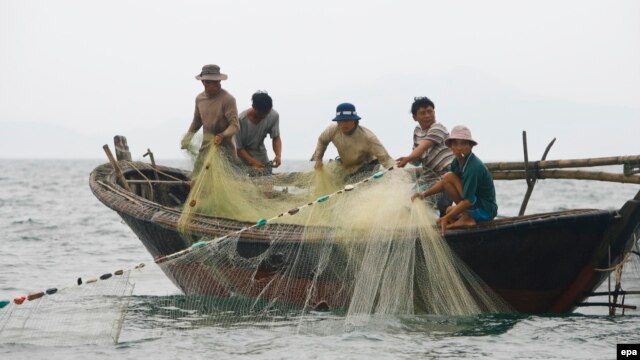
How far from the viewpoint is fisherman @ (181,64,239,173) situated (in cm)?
954

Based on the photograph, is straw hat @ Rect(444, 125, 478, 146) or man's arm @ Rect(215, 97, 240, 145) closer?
straw hat @ Rect(444, 125, 478, 146)

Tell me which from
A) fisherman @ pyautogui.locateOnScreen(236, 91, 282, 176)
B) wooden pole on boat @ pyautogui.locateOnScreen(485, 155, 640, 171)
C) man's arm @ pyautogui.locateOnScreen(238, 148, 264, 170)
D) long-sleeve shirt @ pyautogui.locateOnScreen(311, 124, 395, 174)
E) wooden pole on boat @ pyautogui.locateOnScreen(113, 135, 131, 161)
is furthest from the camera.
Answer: wooden pole on boat @ pyautogui.locateOnScreen(113, 135, 131, 161)

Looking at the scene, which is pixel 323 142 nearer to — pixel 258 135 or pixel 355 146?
pixel 355 146

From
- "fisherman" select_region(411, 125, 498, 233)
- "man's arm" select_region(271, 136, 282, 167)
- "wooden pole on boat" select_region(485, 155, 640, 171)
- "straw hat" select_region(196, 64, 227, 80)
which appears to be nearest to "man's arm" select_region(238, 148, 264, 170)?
"man's arm" select_region(271, 136, 282, 167)

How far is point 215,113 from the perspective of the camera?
970 cm

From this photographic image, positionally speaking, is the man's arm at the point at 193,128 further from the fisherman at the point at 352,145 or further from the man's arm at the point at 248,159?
the fisherman at the point at 352,145

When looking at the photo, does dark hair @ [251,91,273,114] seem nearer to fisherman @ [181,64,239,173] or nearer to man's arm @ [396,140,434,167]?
fisherman @ [181,64,239,173]

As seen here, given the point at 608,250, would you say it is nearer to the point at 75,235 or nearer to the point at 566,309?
the point at 566,309

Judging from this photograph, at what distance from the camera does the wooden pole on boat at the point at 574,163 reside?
8209 millimetres

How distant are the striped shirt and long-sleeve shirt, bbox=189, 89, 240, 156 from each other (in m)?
2.18

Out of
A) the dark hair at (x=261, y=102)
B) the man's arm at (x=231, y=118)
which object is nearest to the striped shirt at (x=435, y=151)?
the dark hair at (x=261, y=102)

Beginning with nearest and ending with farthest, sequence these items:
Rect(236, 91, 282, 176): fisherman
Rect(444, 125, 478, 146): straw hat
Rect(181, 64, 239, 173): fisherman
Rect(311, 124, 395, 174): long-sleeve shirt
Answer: Rect(444, 125, 478, 146): straw hat, Rect(311, 124, 395, 174): long-sleeve shirt, Rect(181, 64, 239, 173): fisherman, Rect(236, 91, 282, 176): fisherman

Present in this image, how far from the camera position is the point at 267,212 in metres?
9.14

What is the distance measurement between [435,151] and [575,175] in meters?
1.57
